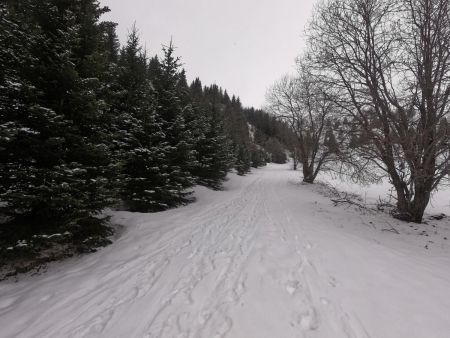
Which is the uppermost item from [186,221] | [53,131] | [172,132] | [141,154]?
[172,132]

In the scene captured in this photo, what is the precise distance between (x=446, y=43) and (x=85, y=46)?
11148 mm

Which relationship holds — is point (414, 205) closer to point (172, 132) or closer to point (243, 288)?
point (243, 288)

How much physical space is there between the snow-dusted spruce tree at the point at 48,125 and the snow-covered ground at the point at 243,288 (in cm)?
141

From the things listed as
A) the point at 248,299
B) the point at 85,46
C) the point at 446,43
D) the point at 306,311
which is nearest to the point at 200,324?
the point at 248,299

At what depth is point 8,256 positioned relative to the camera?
4.96 meters

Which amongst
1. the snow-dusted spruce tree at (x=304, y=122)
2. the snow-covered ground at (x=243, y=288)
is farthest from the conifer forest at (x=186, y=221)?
the snow-dusted spruce tree at (x=304, y=122)

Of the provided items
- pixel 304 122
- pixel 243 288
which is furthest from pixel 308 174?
pixel 243 288

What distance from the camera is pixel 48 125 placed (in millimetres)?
5340

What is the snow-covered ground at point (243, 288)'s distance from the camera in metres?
3.07

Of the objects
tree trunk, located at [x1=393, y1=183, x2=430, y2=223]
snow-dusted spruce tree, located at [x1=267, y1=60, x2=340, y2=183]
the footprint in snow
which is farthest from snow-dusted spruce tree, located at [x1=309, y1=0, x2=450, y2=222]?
snow-dusted spruce tree, located at [x1=267, y1=60, x2=340, y2=183]

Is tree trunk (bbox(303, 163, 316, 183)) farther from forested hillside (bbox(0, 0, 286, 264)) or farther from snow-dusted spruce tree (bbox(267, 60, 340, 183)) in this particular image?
forested hillside (bbox(0, 0, 286, 264))

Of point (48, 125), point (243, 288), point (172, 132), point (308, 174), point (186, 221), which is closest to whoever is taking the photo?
point (243, 288)

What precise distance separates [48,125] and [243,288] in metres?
5.50

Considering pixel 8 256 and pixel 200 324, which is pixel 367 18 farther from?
pixel 8 256
